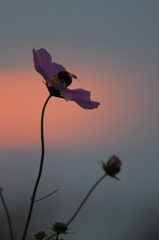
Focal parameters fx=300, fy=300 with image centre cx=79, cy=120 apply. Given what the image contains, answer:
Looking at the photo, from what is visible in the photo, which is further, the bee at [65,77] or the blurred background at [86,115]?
the blurred background at [86,115]

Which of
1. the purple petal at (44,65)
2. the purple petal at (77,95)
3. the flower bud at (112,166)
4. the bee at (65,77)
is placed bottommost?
the flower bud at (112,166)

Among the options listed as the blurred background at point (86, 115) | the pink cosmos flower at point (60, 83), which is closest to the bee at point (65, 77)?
the pink cosmos flower at point (60, 83)

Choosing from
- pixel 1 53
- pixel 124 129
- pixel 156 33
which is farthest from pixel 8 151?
pixel 156 33

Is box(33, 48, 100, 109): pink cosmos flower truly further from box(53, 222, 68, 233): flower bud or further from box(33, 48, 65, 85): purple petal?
box(53, 222, 68, 233): flower bud

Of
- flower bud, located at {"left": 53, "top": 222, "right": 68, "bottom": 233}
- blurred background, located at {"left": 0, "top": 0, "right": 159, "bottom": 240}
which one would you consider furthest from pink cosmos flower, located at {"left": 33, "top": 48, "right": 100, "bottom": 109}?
blurred background, located at {"left": 0, "top": 0, "right": 159, "bottom": 240}

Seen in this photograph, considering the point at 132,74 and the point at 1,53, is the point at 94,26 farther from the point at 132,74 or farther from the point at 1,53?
the point at 1,53

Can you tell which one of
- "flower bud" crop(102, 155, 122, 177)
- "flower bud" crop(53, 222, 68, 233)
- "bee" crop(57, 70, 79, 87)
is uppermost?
"bee" crop(57, 70, 79, 87)

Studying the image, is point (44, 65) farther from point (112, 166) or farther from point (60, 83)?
point (112, 166)

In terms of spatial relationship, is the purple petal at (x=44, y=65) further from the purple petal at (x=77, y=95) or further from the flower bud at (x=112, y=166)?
the flower bud at (x=112, y=166)

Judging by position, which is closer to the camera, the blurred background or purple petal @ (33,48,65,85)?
purple petal @ (33,48,65,85)
